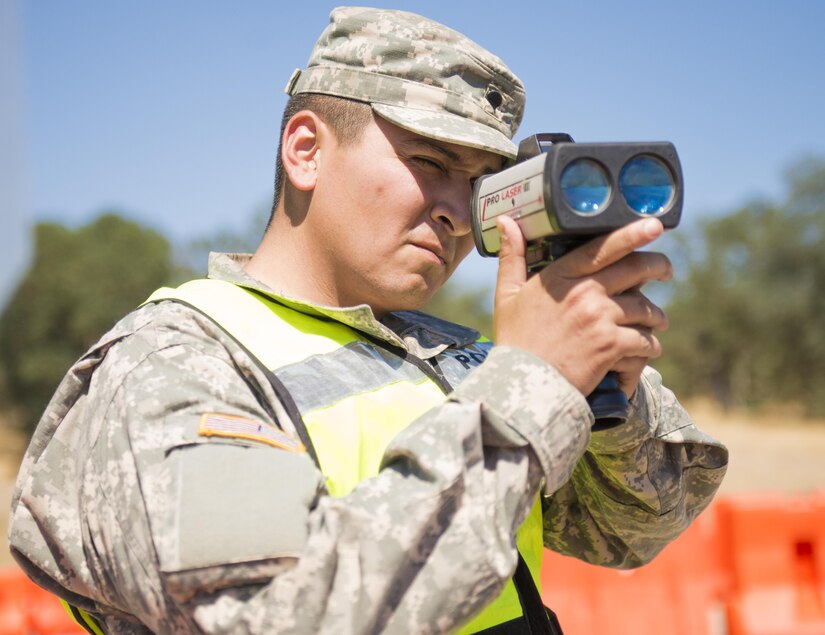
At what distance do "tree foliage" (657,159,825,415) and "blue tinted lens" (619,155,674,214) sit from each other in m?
30.9

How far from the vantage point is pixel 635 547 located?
211 centimetres

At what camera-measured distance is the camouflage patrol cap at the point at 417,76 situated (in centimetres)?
183

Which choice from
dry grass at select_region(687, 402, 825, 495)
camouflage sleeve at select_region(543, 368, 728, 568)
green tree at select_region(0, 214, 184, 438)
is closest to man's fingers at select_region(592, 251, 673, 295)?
camouflage sleeve at select_region(543, 368, 728, 568)

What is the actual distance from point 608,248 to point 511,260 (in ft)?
0.61

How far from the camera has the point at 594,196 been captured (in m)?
1.42

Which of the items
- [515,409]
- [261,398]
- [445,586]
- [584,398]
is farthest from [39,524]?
[584,398]

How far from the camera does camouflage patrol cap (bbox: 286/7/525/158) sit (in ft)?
6.00

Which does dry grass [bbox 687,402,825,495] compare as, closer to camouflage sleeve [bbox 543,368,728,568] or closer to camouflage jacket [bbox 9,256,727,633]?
camouflage sleeve [bbox 543,368,728,568]

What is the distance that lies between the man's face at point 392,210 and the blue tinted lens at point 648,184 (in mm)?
516

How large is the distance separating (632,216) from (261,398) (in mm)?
718

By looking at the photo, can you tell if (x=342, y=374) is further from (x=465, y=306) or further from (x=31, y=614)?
(x=465, y=306)

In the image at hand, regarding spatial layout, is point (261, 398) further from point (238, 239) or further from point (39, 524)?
point (238, 239)

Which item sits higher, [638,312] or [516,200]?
[516,200]

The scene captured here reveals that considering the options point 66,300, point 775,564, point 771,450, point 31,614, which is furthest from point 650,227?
point 66,300
